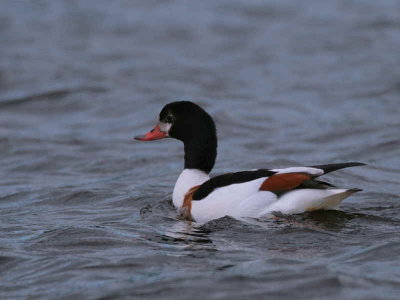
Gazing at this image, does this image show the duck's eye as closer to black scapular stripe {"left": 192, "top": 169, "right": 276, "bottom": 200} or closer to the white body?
black scapular stripe {"left": 192, "top": 169, "right": 276, "bottom": 200}

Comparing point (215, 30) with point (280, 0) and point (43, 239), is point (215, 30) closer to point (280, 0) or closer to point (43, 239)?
point (280, 0)

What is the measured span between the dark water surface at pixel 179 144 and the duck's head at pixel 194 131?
0.60m

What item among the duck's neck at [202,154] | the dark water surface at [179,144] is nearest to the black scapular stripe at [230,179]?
the dark water surface at [179,144]

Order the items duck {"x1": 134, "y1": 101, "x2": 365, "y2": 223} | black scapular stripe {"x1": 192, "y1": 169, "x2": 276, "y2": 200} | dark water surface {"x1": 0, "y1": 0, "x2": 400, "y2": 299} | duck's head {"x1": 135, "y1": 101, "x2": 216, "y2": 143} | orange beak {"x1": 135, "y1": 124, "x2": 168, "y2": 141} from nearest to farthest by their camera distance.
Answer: dark water surface {"x1": 0, "y1": 0, "x2": 400, "y2": 299}, duck {"x1": 134, "y1": 101, "x2": 365, "y2": 223}, black scapular stripe {"x1": 192, "y1": 169, "x2": 276, "y2": 200}, duck's head {"x1": 135, "y1": 101, "x2": 216, "y2": 143}, orange beak {"x1": 135, "y1": 124, "x2": 168, "y2": 141}

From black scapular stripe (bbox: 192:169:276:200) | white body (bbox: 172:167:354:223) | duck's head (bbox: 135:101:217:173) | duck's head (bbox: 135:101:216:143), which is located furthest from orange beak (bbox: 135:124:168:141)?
white body (bbox: 172:167:354:223)

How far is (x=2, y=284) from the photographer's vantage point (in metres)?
6.82

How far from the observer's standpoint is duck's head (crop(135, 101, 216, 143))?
923 cm

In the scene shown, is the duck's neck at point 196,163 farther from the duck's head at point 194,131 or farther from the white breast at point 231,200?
the white breast at point 231,200

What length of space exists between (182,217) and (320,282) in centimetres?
279

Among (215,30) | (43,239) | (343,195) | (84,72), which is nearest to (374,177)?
(343,195)

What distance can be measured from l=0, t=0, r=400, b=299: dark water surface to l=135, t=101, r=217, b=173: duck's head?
1.95 feet

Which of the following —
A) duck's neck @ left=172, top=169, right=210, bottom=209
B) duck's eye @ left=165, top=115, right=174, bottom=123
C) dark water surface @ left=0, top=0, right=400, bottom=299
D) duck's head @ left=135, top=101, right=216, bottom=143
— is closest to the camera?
dark water surface @ left=0, top=0, right=400, bottom=299

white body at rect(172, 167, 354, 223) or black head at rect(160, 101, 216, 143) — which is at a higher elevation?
black head at rect(160, 101, 216, 143)

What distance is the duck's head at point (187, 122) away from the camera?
923cm
